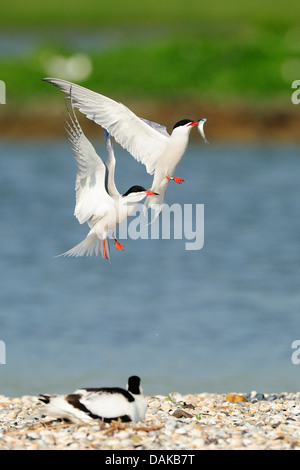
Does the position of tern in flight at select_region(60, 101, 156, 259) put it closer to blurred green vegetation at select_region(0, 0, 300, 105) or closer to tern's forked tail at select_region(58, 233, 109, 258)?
tern's forked tail at select_region(58, 233, 109, 258)

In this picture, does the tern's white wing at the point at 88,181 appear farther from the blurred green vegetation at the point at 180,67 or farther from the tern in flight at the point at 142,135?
the blurred green vegetation at the point at 180,67

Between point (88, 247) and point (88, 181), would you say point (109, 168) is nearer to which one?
point (88, 181)

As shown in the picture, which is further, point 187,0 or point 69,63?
point 187,0

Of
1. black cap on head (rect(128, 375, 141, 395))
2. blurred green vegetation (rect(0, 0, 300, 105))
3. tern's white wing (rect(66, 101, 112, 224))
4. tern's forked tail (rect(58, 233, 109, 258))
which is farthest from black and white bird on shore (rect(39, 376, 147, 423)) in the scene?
blurred green vegetation (rect(0, 0, 300, 105))

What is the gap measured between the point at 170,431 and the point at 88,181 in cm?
180

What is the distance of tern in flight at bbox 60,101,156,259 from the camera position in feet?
14.3

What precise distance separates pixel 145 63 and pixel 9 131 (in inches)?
121

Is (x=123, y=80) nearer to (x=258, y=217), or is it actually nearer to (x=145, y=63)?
(x=145, y=63)

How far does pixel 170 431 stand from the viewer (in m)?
5.69

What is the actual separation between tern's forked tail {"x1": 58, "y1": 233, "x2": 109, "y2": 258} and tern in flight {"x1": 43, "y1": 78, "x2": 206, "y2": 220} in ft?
0.89

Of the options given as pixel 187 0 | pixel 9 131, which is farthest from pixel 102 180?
pixel 187 0

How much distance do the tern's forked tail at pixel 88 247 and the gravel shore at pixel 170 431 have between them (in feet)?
4.23

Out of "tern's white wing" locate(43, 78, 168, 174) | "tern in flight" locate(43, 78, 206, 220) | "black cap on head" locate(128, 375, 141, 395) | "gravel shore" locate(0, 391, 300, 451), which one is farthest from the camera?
"black cap on head" locate(128, 375, 141, 395)

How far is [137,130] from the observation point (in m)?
4.58
